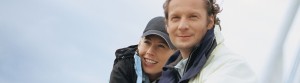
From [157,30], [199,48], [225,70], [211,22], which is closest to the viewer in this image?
[225,70]

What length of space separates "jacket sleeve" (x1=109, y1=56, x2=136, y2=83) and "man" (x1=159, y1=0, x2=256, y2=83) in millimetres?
840

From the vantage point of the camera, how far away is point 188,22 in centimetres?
196

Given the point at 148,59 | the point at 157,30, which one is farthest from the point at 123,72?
the point at 157,30

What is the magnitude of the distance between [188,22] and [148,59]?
112cm

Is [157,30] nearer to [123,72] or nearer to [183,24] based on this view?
[123,72]

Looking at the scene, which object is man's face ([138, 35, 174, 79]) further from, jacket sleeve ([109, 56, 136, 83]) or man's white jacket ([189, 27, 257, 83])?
man's white jacket ([189, 27, 257, 83])

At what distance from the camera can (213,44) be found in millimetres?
1904

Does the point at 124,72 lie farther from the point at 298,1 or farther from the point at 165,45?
the point at 298,1

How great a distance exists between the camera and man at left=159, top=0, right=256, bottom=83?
161 centimetres

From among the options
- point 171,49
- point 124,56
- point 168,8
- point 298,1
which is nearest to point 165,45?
point 171,49

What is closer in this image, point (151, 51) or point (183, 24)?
point (183, 24)

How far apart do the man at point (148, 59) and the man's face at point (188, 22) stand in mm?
901

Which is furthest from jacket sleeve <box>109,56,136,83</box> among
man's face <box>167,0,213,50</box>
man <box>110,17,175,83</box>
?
man's face <box>167,0,213,50</box>

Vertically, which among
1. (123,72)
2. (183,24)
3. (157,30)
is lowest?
(123,72)
